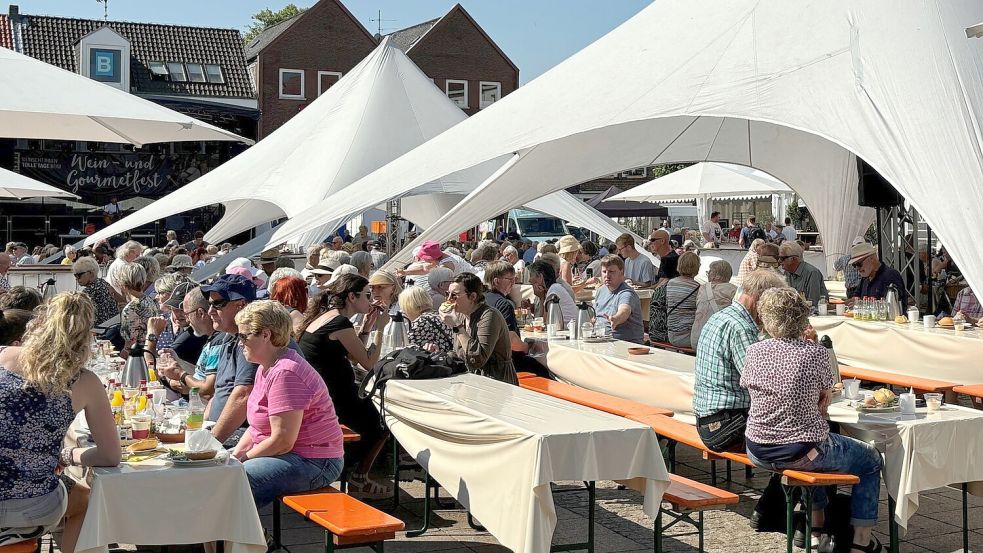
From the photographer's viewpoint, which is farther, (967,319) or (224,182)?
(224,182)

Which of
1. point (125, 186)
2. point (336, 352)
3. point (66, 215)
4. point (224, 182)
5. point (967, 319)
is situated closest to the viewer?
point (336, 352)

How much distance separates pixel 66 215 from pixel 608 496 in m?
27.7

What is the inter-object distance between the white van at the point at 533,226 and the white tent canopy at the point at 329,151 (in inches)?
625

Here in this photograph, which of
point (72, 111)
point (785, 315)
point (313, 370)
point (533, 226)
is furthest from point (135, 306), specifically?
point (533, 226)

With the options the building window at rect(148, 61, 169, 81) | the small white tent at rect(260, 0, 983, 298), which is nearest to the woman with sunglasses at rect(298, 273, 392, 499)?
the small white tent at rect(260, 0, 983, 298)

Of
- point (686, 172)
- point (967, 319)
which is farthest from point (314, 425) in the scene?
point (686, 172)

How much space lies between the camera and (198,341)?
23.2 ft

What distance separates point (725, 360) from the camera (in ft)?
18.0

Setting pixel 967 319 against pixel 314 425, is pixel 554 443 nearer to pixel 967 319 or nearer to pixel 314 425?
pixel 314 425

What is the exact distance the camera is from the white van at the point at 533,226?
33062mm

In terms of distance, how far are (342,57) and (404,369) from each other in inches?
1404

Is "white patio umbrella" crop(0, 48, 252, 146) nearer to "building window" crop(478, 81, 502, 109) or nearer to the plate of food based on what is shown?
the plate of food

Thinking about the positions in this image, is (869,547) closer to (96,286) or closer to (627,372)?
(627,372)

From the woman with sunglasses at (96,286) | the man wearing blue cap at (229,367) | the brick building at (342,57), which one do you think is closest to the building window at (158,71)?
the brick building at (342,57)
